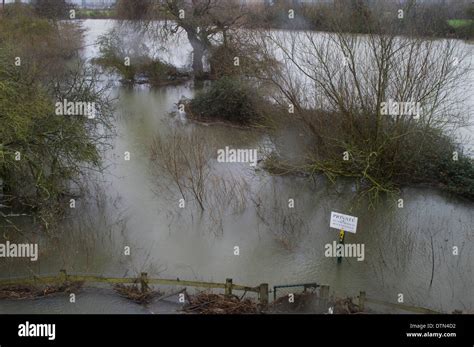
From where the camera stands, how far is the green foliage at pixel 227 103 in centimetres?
2077

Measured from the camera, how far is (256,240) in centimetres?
1254

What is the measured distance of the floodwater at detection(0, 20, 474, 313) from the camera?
10.9 metres

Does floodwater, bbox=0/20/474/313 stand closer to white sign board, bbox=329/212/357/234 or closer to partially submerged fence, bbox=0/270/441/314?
partially submerged fence, bbox=0/270/441/314

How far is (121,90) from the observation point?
84.7 feet

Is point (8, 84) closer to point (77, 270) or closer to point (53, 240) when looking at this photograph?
point (53, 240)

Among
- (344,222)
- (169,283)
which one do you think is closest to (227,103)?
(344,222)

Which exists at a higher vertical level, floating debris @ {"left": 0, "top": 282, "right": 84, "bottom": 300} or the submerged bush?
the submerged bush

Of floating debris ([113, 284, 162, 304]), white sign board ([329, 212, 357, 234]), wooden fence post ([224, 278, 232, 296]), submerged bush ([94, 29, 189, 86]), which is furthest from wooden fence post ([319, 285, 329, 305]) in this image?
submerged bush ([94, 29, 189, 86])

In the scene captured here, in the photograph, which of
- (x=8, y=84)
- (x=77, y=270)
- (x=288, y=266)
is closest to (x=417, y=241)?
(x=288, y=266)

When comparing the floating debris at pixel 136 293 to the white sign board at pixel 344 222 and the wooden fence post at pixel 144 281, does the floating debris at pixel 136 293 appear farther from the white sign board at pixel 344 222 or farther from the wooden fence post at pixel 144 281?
the white sign board at pixel 344 222

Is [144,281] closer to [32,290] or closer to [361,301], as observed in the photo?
[32,290]

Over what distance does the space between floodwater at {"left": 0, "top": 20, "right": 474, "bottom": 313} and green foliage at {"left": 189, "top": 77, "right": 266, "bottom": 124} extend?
465 cm

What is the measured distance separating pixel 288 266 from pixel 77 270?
439cm

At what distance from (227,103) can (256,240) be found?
1000 cm
